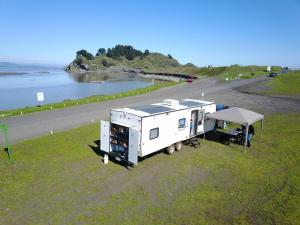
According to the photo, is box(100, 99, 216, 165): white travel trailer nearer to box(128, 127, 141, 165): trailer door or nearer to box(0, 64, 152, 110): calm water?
box(128, 127, 141, 165): trailer door

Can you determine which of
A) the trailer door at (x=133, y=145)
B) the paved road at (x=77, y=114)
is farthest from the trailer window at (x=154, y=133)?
the paved road at (x=77, y=114)

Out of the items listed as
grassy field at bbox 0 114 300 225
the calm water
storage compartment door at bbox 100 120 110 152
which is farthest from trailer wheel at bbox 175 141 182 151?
the calm water

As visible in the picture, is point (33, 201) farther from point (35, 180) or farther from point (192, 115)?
point (192, 115)

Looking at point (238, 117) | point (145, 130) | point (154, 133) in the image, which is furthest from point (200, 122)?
point (145, 130)

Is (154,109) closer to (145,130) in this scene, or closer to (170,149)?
(145,130)

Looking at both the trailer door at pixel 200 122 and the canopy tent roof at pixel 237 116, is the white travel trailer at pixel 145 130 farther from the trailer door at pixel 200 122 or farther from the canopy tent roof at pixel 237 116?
the canopy tent roof at pixel 237 116
